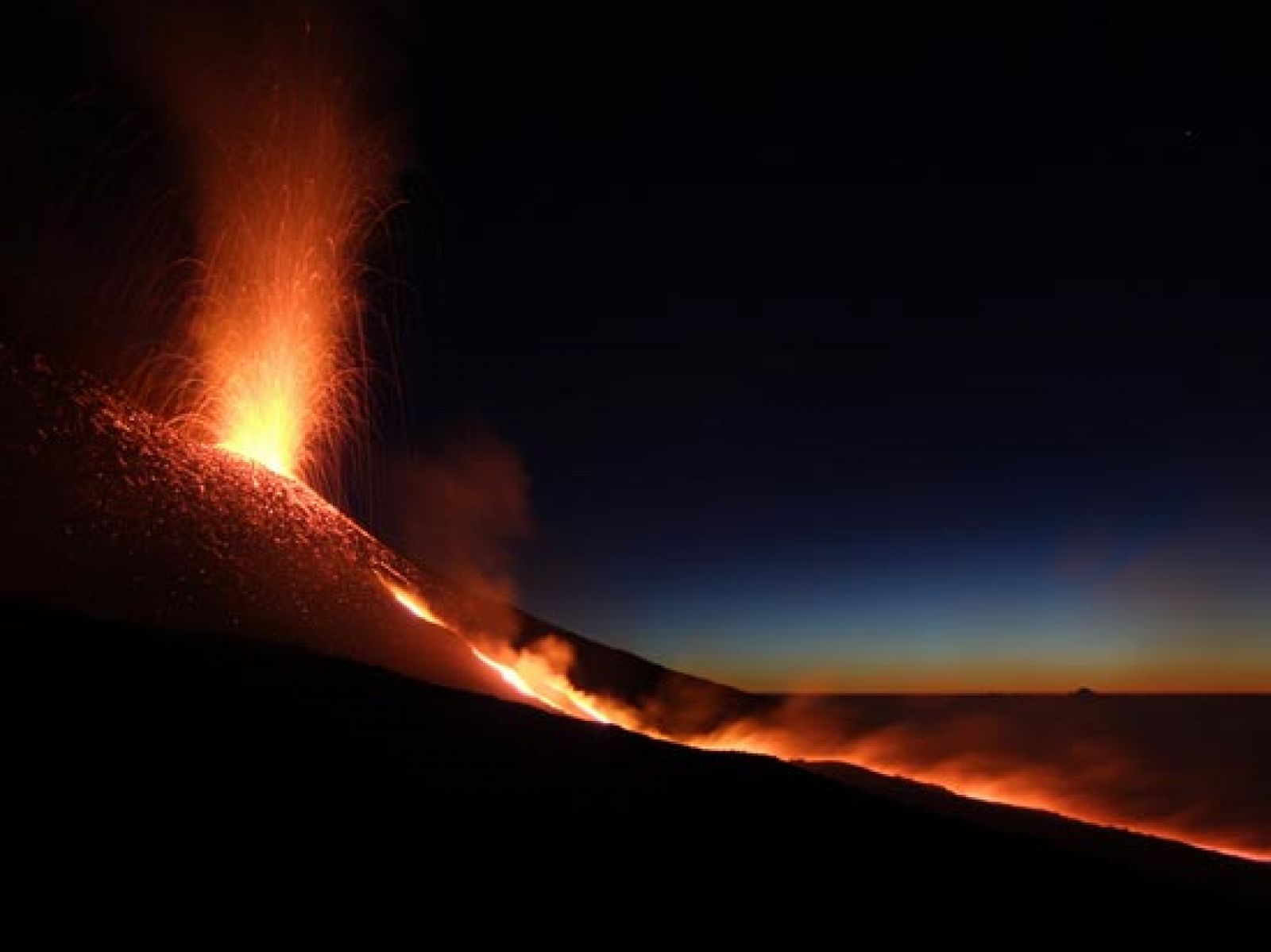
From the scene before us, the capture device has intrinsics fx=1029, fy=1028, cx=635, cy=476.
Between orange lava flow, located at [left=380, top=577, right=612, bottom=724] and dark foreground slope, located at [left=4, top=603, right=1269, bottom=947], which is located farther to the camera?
orange lava flow, located at [left=380, top=577, right=612, bottom=724]

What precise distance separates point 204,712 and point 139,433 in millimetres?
13240

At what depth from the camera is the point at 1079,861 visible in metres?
9.45

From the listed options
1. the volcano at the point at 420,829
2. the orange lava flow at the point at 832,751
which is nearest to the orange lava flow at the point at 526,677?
the orange lava flow at the point at 832,751

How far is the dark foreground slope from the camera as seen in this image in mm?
5949

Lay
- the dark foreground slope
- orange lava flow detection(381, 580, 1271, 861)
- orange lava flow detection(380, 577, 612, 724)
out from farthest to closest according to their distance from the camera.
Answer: orange lava flow detection(381, 580, 1271, 861), orange lava flow detection(380, 577, 612, 724), the dark foreground slope

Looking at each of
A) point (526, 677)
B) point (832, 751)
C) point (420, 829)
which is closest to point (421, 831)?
point (420, 829)

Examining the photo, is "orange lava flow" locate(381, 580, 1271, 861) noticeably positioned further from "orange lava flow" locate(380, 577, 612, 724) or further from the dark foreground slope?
the dark foreground slope

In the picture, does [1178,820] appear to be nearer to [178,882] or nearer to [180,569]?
[180,569]

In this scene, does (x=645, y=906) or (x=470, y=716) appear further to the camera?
(x=470, y=716)

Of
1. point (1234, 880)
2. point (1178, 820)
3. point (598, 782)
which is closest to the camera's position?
point (598, 782)

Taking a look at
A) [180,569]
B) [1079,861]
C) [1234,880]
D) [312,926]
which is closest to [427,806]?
[312,926]

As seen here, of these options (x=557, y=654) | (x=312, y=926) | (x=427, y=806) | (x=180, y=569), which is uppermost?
(x=557, y=654)

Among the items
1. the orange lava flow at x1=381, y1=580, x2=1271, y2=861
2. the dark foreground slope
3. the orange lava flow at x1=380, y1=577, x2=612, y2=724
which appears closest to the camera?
the dark foreground slope

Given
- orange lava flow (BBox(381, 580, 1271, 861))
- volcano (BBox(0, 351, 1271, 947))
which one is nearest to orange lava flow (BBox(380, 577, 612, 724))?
orange lava flow (BBox(381, 580, 1271, 861))
